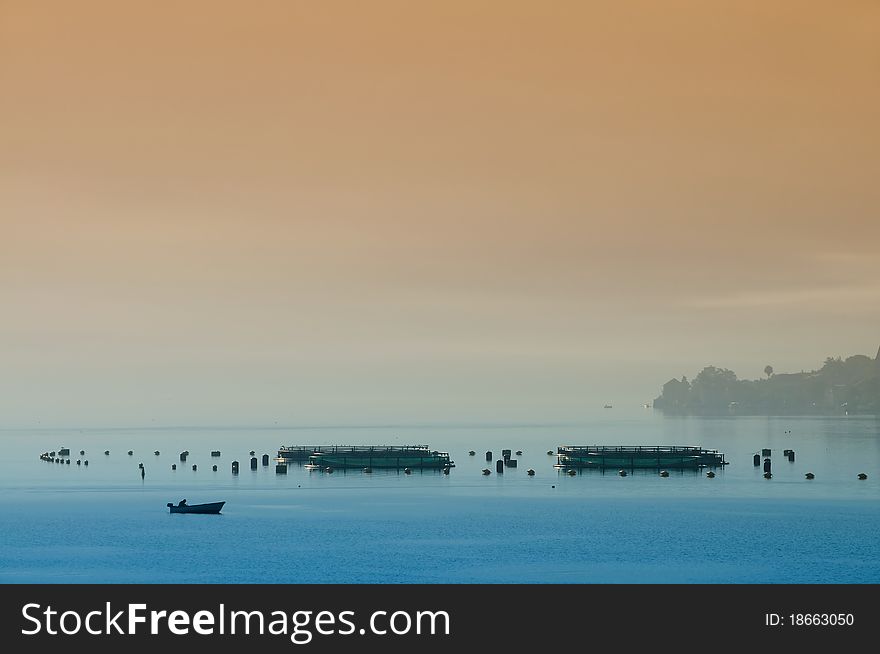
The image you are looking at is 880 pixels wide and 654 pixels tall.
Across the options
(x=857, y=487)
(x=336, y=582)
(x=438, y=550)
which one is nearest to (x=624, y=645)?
(x=336, y=582)

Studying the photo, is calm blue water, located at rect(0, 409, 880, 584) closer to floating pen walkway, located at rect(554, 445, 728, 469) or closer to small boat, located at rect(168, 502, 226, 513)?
small boat, located at rect(168, 502, 226, 513)

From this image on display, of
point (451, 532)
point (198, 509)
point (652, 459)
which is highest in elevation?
point (652, 459)

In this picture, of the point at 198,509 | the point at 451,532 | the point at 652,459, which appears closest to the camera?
the point at 451,532

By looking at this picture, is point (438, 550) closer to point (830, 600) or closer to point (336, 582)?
point (336, 582)

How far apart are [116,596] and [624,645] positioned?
20.1m

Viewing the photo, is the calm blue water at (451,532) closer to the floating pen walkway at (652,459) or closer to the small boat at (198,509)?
the small boat at (198,509)

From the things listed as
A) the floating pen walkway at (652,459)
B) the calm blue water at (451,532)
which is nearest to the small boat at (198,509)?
the calm blue water at (451,532)

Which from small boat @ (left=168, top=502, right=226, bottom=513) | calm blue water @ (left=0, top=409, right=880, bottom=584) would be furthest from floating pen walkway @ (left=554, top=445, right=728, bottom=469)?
small boat @ (left=168, top=502, right=226, bottom=513)

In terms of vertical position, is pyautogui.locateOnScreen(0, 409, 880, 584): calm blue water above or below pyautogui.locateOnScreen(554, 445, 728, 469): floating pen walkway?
below

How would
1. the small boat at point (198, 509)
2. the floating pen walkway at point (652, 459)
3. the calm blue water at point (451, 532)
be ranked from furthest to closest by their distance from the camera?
the floating pen walkway at point (652, 459) → the small boat at point (198, 509) → the calm blue water at point (451, 532)

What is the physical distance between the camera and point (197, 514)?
134000 millimetres

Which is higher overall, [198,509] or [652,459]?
[652,459]

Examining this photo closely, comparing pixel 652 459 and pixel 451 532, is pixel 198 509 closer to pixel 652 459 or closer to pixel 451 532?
pixel 451 532

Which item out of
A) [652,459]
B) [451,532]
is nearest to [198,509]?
[451,532]
